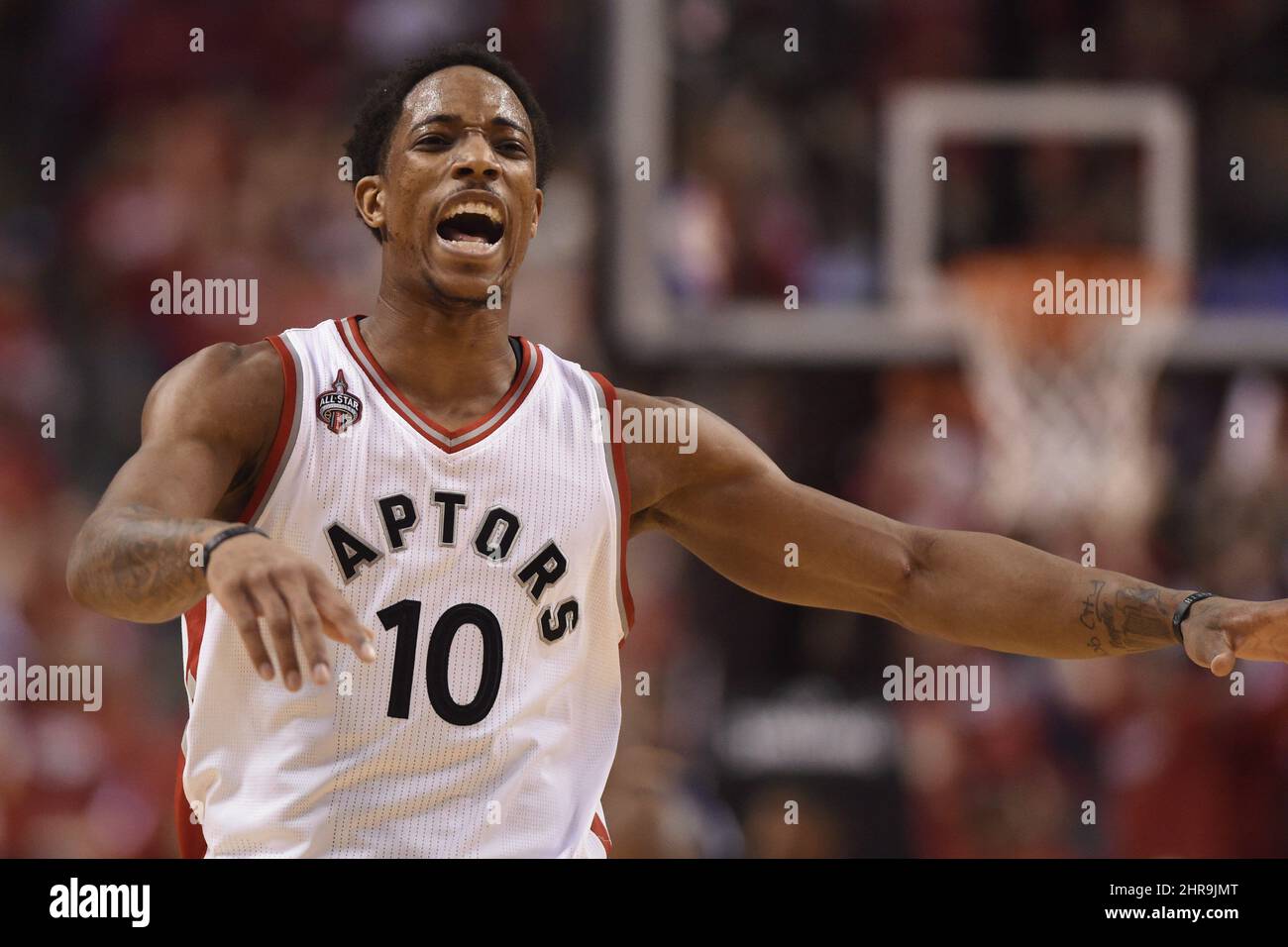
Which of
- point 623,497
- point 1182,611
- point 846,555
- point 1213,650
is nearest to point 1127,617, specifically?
point 1182,611

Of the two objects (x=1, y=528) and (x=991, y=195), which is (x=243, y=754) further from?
(x=991, y=195)

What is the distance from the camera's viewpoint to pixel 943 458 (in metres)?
8.48

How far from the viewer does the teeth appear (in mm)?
3725

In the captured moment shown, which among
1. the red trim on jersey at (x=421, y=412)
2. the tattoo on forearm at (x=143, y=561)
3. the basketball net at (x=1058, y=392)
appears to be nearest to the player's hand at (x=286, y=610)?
the tattoo on forearm at (x=143, y=561)

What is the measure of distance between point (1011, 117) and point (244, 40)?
3.93 m

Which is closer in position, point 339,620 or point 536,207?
point 339,620

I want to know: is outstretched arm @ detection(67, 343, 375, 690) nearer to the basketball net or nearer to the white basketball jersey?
the white basketball jersey

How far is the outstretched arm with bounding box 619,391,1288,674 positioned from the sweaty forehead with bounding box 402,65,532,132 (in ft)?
2.25

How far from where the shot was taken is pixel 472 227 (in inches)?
151

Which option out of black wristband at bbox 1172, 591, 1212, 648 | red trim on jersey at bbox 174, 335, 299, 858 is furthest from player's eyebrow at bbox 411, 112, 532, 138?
black wristband at bbox 1172, 591, 1212, 648

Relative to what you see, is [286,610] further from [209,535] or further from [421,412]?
[421,412]

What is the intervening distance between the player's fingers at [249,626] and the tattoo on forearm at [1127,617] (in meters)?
1.84

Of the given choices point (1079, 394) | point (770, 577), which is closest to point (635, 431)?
point (770, 577)

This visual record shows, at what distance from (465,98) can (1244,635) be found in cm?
199
